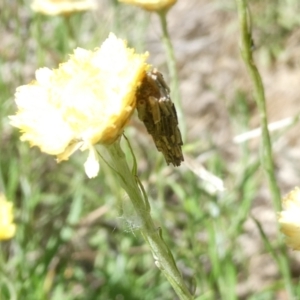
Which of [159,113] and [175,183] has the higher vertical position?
[159,113]

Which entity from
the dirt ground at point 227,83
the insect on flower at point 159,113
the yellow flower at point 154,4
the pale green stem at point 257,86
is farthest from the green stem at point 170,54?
the dirt ground at point 227,83

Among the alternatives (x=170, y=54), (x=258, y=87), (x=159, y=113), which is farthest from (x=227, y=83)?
(x=159, y=113)

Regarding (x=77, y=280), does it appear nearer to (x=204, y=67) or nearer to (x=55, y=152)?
(x=55, y=152)

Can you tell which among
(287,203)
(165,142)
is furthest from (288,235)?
(165,142)

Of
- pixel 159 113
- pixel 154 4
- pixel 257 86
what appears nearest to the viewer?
pixel 159 113

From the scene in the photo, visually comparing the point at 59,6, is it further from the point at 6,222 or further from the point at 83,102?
the point at 83,102
